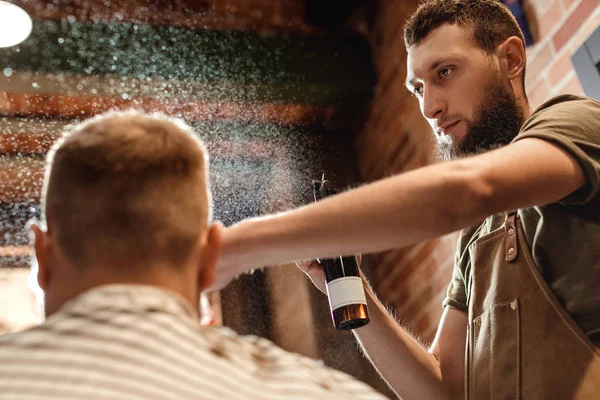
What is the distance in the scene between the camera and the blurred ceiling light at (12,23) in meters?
2.38

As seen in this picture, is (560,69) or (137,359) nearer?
(137,359)

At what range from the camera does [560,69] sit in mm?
2070

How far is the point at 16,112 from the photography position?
2.69 meters

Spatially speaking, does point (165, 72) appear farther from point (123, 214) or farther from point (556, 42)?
point (123, 214)

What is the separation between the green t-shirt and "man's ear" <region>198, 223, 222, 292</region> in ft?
1.81

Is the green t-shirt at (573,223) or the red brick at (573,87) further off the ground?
the red brick at (573,87)

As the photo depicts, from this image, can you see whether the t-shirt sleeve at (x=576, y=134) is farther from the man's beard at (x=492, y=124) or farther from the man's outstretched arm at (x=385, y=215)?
the man's beard at (x=492, y=124)

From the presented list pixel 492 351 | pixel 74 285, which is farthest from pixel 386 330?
pixel 74 285

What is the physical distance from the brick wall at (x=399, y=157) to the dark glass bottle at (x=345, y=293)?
1.23 metres

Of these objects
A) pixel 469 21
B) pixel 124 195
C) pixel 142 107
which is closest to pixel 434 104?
pixel 469 21

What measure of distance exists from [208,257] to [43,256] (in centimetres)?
20

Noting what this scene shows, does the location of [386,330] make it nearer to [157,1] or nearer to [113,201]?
[113,201]

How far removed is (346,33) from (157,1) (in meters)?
0.84

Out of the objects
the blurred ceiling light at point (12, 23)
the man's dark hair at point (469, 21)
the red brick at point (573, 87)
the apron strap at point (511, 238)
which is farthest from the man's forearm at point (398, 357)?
the blurred ceiling light at point (12, 23)
